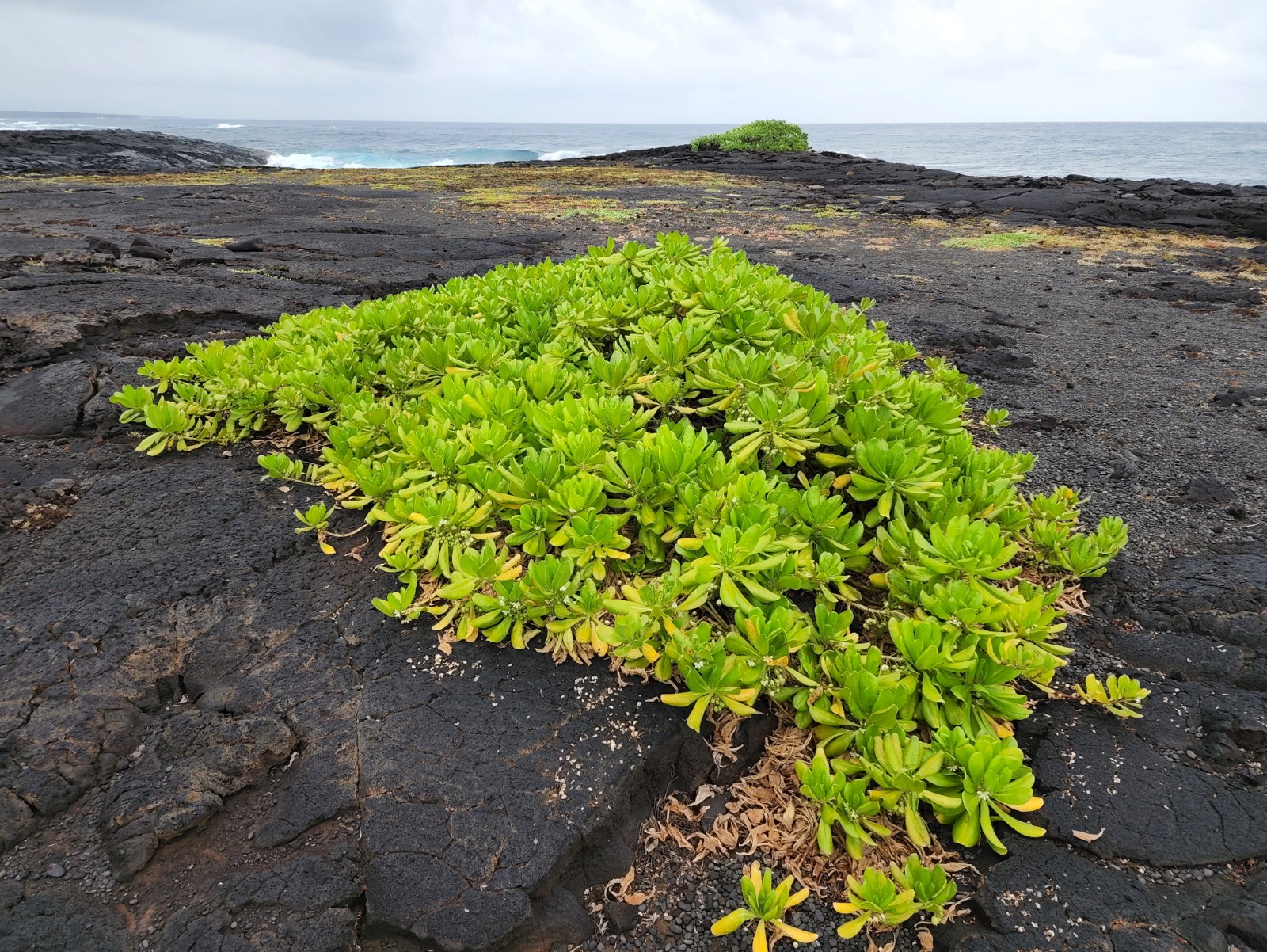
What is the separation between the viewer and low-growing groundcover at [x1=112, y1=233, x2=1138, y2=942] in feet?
5.92

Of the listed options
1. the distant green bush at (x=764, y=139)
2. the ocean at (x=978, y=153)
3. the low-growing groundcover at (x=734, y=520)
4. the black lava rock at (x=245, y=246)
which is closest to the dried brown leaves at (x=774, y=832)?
the low-growing groundcover at (x=734, y=520)

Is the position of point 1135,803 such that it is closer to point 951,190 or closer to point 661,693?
point 661,693

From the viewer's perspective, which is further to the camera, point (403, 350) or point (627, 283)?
point (627, 283)

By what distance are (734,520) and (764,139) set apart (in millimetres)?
33168

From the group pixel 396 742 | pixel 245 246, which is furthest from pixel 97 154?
pixel 396 742

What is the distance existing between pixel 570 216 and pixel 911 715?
12.5 metres

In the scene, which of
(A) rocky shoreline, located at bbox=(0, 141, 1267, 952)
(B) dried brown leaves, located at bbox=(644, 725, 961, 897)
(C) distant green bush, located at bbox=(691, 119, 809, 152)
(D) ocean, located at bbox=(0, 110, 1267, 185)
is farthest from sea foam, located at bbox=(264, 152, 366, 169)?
(B) dried brown leaves, located at bbox=(644, 725, 961, 897)

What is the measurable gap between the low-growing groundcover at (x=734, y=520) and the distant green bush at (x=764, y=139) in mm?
30705

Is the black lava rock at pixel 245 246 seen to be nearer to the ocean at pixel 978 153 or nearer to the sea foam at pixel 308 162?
the ocean at pixel 978 153

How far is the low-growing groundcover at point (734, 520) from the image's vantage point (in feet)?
5.92

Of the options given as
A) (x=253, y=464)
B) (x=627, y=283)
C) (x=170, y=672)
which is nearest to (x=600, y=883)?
(x=170, y=672)

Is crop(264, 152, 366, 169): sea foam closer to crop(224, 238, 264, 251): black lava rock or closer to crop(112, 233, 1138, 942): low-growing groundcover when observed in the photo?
crop(224, 238, 264, 251): black lava rock

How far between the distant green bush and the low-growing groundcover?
101ft

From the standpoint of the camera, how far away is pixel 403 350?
10.6ft
